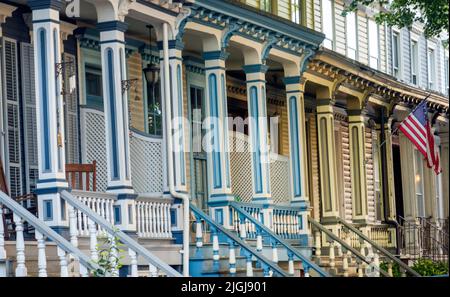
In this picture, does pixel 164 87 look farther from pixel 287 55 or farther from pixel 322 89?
pixel 322 89

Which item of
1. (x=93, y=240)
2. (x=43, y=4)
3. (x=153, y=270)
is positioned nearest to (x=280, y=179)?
(x=153, y=270)

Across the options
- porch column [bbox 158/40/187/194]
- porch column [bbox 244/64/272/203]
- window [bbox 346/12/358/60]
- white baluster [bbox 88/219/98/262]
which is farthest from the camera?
window [bbox 346/12/358/60]

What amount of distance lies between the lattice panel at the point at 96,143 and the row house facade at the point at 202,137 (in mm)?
26

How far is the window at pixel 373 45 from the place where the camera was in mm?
32094

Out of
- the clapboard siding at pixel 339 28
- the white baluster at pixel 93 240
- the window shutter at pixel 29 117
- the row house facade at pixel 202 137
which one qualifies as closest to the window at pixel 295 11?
the row house facade at pixel 202 137

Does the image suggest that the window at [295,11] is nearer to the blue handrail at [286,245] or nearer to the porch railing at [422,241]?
the porch railing at [422,241]

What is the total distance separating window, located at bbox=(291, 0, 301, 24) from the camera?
2886 centimetres

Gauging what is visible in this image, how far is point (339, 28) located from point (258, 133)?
26.0 feet

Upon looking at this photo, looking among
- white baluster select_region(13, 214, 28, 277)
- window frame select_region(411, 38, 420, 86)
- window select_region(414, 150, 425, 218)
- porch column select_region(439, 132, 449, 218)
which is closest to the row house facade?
white baluster select_region(13, 214, 28, 277)

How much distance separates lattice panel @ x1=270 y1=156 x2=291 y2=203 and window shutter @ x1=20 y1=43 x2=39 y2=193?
6128 millimetres

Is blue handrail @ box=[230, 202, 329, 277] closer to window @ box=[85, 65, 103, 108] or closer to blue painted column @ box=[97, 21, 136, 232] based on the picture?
window @ box=[85, 65, 103, 108]

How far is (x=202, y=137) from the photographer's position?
25234 mm
